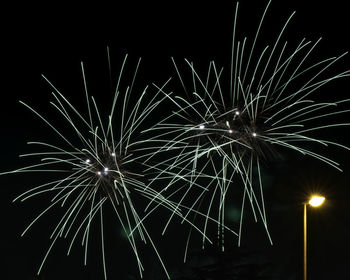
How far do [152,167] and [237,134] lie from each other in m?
2.13

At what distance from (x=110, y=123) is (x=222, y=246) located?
2259 cm

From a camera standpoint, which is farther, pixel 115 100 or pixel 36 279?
pixel 36 279

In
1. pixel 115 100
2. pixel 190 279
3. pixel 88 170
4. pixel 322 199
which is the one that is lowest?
pixel 88 170

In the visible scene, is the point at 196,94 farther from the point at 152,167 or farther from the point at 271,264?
the point at 271,264

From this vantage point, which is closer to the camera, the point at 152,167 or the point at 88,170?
the point at 152,167

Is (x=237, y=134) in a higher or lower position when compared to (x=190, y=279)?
lower

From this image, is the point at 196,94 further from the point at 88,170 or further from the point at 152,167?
the point at 88,170

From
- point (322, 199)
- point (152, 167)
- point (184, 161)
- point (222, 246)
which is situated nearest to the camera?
point (152, 167)

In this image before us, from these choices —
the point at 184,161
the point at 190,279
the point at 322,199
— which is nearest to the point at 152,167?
the point at 184,161

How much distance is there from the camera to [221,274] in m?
35.5

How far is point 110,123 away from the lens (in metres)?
12.4

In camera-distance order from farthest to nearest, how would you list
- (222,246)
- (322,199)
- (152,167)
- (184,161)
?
(222,246)
(322,199)
(184,161)
(152,167)

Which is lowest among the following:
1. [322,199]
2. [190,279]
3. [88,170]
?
[88,170]

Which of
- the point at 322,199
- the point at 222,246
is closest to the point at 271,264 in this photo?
the point at 222,246
